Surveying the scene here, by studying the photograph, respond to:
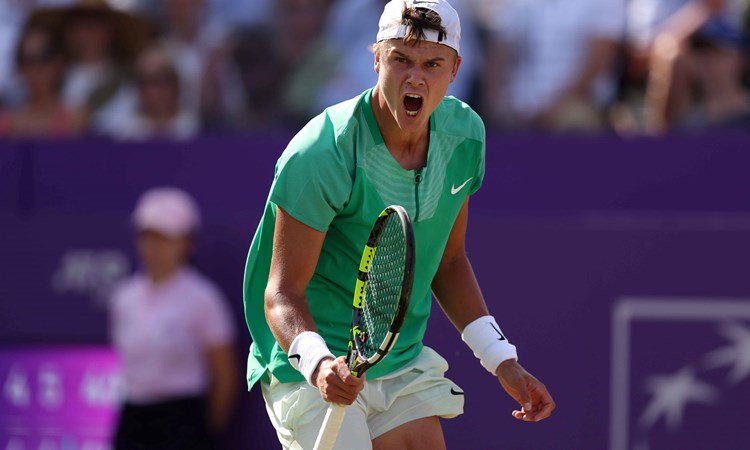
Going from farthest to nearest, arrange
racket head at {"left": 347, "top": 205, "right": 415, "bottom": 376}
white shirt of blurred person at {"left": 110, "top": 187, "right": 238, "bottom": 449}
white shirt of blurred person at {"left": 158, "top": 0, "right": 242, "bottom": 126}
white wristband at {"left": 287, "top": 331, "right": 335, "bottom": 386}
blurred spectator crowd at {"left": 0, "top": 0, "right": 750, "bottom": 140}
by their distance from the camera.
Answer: white shirt of blurred person at {"left": 158, "top": 0, "right": 242, "bottom": 126} → blurred spectator crowd at {"left": 0, "top": 0, "right": 750, "bottom": 140} → white shirt of blurred person at {"left": 110, "top": 187, "right": 238, "bottom": 449} → white wristband at {"left": 287, "top": 331, "right": 335, "bottom": 386} → racket head at {"left": 347, "top": 205, "right": 415, "bottom": 376}

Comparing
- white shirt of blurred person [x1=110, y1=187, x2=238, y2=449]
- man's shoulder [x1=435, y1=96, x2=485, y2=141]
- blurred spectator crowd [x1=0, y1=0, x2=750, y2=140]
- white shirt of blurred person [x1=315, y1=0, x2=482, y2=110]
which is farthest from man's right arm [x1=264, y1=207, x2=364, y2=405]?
white shirt of blurred person [x1=315, y1=0, x2=482, y2=110]

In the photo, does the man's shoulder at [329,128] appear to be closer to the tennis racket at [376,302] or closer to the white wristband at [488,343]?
the tennis racket at [376,302]

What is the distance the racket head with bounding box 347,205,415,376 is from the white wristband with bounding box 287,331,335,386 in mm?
101

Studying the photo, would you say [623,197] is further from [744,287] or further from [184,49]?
[184,49]

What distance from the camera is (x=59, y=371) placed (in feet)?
26.3

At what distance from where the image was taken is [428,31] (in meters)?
3.84

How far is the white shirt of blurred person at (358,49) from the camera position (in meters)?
8.40

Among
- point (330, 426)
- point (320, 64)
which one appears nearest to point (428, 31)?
point (330, 426)

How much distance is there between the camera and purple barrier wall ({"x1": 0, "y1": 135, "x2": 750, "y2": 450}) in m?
7.14

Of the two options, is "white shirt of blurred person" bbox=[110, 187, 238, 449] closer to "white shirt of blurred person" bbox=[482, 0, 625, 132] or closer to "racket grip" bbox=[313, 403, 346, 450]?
"white shirt of blurred person" bbox=[482, 0, 625, 132]

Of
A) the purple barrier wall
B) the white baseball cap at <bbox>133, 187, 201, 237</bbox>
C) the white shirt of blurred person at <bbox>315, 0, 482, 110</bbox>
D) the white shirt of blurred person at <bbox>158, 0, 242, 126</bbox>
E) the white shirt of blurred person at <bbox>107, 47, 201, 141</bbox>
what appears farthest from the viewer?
the white shirt of blurred person at <bbox>158, 0, 242, 126</bbox>

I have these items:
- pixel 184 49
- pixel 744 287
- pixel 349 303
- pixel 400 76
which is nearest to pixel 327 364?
→ pixel 349 303

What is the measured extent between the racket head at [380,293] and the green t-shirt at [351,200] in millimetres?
196

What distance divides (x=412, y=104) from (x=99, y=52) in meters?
5.88
